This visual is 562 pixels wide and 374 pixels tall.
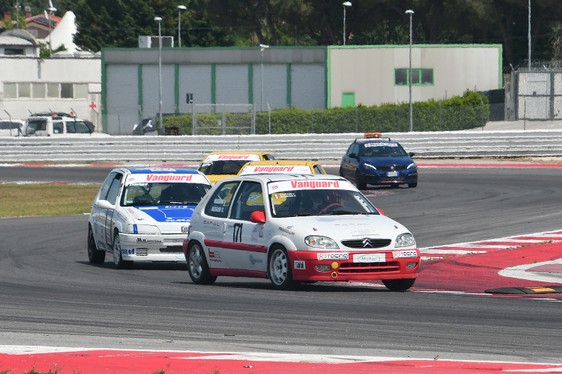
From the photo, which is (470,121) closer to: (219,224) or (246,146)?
(246,146)

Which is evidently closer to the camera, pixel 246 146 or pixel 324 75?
pixel 246 146

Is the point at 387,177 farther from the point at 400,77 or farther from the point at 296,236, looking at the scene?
the point at 400,77

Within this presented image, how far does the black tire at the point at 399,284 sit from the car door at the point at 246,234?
59.4 inches

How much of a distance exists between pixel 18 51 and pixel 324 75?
5174 cm

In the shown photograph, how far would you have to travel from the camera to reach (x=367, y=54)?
80.9 metres

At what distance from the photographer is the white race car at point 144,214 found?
63.8 ft

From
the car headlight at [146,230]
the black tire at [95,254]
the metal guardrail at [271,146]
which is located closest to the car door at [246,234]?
the car headlight at [146,230]

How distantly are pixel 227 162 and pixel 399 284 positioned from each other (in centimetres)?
1495

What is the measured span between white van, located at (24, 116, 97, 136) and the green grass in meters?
15.6

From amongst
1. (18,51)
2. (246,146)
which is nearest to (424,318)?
(246,146)

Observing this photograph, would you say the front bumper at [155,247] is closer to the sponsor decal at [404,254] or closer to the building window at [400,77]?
the sponsor decal at [404,254]

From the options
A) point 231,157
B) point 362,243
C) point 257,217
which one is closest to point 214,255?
point 257,217

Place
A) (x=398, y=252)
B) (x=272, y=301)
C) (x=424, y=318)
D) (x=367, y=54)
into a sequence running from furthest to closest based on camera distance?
1. (x=367, y=54)
2. (x=398, y=252)
3. (x=272, y=301)
4. (x=424, y=318)

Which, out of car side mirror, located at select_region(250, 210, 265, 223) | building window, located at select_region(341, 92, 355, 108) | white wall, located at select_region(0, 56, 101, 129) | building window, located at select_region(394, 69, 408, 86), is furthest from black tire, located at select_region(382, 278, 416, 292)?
white wall, located at select_region(0, 56, 101, 129)
